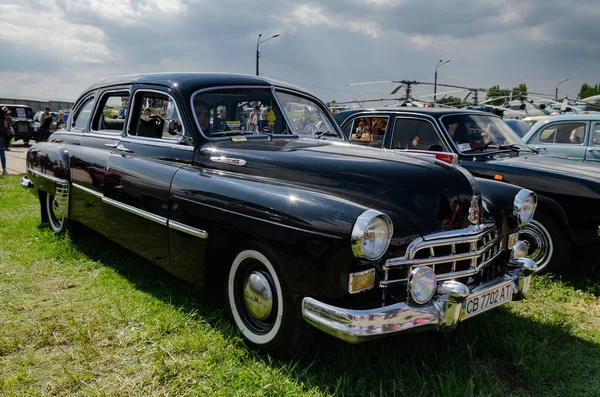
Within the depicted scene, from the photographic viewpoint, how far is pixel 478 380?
2723mm

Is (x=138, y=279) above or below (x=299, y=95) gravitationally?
below

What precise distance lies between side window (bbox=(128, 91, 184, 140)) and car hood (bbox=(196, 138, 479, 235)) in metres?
0.54

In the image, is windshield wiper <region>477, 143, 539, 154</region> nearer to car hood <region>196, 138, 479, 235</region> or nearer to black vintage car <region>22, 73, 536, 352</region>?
black vintage car <region>22, 73, 536, 352</region>

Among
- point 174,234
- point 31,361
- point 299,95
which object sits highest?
point 299,95

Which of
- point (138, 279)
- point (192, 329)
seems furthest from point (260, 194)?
point (138, 279)

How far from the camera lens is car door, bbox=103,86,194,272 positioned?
3496mm

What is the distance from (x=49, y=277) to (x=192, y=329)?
186cm

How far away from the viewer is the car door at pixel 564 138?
7379 mm

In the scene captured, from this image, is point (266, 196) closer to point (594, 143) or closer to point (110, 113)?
point (110, 113)

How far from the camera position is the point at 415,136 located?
5.77 meters

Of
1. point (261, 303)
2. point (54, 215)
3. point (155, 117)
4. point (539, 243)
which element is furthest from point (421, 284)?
point (54, 215)

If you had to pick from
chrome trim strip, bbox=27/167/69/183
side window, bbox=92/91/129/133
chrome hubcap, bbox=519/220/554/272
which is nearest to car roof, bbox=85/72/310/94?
side window, bbox=92/91/129/133

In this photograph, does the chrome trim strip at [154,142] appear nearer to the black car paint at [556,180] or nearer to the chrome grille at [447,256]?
the chrome grille at [447,256]

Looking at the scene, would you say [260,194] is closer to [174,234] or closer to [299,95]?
[174,234]
